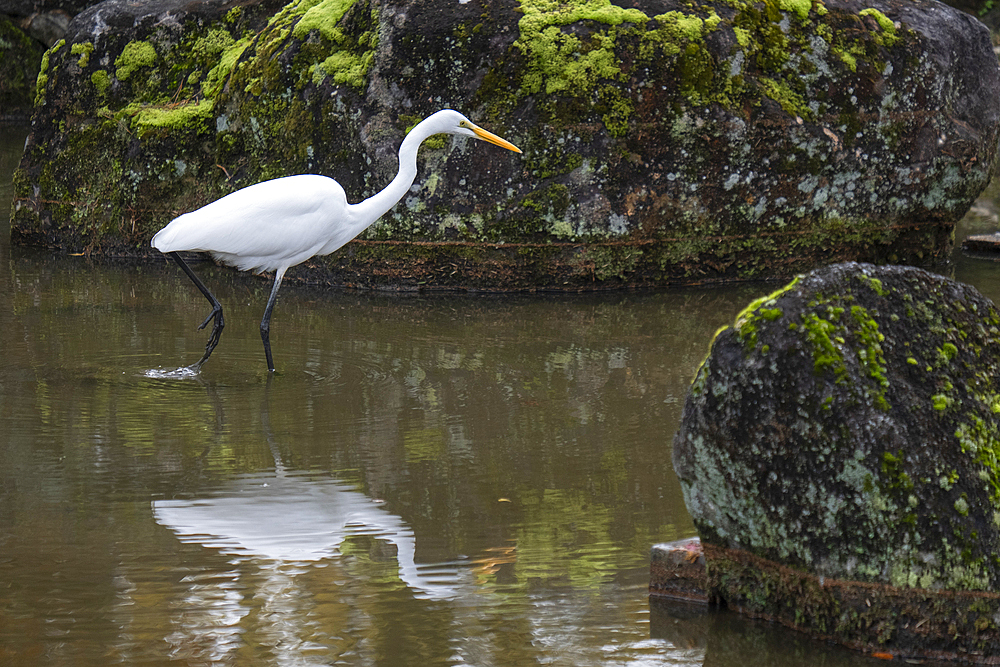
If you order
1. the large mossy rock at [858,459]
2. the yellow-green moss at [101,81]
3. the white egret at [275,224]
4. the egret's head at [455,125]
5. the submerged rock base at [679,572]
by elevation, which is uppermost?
the yellow-green moss at [101,81]

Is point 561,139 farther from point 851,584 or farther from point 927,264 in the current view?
point 851,584

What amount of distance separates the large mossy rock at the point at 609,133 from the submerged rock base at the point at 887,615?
4.78 meters

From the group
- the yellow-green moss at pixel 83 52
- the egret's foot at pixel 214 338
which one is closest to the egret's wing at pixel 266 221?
the egret's foot at pixel 214 338

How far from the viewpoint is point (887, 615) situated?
3021 millimetres

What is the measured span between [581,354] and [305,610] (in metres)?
3.25

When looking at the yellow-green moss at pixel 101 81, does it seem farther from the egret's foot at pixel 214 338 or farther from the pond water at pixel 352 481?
the egret's foot at pixel 214 338

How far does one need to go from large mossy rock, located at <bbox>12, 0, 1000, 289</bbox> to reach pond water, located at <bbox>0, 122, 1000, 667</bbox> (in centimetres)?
46

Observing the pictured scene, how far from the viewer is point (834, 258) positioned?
8.28m

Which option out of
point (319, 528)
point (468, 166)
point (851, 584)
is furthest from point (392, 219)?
point (851, 584)

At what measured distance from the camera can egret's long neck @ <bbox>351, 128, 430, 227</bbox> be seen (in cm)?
674

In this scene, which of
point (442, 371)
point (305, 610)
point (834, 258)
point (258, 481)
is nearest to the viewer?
point (305, 610)

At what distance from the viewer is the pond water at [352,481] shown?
3287 mm

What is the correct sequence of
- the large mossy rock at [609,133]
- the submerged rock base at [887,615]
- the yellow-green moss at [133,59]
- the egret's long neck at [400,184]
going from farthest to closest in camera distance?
the yellow-green moss at [133,59] → the large mossy rock at [609,133] → the egret's long neck at [400,184] → the submerged rock base at [887,615]

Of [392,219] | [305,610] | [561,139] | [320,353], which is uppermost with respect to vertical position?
[561,139]
